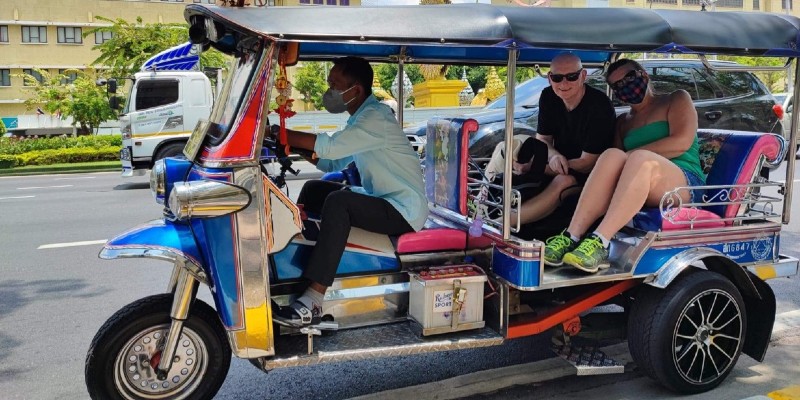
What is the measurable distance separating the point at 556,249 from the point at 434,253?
2.20 ft

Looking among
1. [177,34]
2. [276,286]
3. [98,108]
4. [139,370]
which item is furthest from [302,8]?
[98,108]

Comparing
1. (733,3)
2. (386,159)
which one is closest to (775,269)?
(386,159)

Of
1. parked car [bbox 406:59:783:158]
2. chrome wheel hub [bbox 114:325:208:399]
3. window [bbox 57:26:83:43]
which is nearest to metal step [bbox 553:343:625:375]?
chrome wheel hub [bbox 114:325:208:399]

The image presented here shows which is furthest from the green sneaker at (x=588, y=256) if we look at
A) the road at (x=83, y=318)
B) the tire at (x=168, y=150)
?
the tire at (x=168, y=150)

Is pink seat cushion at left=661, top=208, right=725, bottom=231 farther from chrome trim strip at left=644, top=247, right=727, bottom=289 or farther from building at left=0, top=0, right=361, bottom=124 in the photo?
building at left=0, top=0, right=361, bottom=124

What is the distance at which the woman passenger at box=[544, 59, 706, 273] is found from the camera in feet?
12.6

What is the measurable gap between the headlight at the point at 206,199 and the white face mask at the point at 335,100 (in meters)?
0.97

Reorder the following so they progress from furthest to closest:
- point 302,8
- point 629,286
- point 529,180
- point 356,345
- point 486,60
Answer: point 486,60
point 529,180
point 629,286
point 356,345
point 302,8

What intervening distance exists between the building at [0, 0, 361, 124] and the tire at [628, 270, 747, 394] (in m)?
42.9

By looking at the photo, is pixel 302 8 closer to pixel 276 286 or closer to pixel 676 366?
pixel 276 286

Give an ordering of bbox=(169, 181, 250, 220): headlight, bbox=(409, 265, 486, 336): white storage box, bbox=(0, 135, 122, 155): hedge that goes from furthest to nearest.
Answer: bbox=(0, 135, 122, 155): hedge → bbox=(409, 265, 486, 336): white storage box → bbox=(169, 181, 250, 220): headlight

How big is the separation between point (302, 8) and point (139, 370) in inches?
74.2

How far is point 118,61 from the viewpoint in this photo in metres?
23.7

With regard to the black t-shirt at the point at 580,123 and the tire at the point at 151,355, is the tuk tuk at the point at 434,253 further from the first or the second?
the black t-shirt at the point at 580,123
